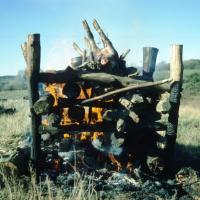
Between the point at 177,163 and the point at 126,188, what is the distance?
2.60m

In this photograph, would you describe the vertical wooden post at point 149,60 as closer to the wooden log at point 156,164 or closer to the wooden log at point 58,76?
the wooden log at point 156,164

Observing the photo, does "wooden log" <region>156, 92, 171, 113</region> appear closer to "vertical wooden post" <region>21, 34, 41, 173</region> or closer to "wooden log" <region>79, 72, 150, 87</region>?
"wooden log" <region>79, 72, 150, 87</region>

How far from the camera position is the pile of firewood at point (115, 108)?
7.72 metres

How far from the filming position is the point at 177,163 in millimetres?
9453

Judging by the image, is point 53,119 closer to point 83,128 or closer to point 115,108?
point 83,128

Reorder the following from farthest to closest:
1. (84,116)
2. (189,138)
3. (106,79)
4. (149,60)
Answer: (189,138), (149,60), (84,116), (106,79)

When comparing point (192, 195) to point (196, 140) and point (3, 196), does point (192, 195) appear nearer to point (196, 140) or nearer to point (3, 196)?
point (3, 196)

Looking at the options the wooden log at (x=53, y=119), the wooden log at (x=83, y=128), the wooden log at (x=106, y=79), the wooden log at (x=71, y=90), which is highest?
the wooden log at (x=106, y=79)

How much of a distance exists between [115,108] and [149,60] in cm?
153

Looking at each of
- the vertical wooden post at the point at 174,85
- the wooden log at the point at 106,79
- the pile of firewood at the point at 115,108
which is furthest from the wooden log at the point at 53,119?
the vertical wooden post at the point at 174,85

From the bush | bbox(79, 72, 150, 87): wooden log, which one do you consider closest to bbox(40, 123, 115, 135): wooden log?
bbox(79, 72, 150, 87): wooden log

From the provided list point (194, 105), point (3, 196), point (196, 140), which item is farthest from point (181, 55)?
point (194, 105)

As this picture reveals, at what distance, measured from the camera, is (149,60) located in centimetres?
911

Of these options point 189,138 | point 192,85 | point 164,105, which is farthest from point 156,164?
point 192,85
